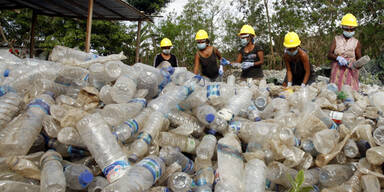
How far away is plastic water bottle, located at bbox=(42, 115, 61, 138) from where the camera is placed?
6.53ft

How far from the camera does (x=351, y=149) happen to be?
2117 millimetres

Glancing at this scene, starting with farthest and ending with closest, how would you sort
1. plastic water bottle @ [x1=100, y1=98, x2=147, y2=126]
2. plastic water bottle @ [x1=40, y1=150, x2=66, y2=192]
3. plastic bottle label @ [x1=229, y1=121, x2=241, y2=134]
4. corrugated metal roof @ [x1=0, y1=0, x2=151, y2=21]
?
1. corrugated metal roof @ [x1=0, y1=0, x2=151, y2=21]
2. plastic bottle label @ [x1=229, y1=121, x2=241, y2=134]
3. plastic water bottle @ [x1=100, y1=98, x2=147, y2=126]
4. plastic water bottle @ [x1=40, y1=150, x2=66, y2=192]

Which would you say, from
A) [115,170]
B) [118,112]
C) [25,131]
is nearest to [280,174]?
[115,170]

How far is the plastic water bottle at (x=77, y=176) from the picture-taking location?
159 cm

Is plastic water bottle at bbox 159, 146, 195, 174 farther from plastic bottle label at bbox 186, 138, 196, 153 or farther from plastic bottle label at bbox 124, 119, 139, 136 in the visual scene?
plastic bottle label at bbox 124, 119, 139, 136

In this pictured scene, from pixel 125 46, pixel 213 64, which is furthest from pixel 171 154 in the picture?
pixel 125 46

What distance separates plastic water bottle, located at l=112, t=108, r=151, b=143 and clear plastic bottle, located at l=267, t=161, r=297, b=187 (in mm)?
1059

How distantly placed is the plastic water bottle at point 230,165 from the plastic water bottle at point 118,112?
0.81 metres

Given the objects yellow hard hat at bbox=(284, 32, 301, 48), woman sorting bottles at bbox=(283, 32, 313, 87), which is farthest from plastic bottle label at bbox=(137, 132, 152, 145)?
yellow hard hat at bbox=(284, 32, 301, 48)

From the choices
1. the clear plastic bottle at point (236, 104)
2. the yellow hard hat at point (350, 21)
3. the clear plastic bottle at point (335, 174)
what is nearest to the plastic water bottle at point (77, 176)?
the clear plastic bottle at point (236, 104)

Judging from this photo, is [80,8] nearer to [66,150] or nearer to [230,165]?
[66,150]

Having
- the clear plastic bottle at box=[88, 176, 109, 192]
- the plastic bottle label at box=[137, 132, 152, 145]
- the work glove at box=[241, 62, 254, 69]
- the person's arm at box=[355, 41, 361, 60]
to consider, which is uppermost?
the person's arm at box=[355, 41, 361, 60]

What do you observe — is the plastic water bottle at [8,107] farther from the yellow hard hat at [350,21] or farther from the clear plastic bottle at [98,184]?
the yellow hard hat at [350,21]

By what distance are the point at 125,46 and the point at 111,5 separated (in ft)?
33.9
